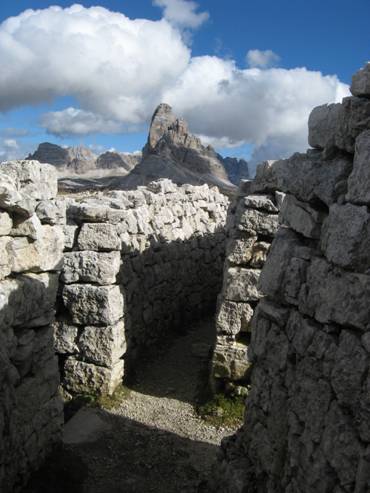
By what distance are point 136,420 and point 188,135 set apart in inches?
3031

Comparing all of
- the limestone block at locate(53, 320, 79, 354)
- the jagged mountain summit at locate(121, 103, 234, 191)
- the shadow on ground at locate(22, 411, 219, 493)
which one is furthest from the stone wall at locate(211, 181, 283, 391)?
the jagged mountain summit at locate(121, 103, 234, 191)

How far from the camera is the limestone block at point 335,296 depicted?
4422 millimetres

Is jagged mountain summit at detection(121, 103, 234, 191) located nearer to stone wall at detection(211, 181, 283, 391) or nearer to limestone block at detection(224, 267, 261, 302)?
stone wall at detection(211, 181, 283, 391)

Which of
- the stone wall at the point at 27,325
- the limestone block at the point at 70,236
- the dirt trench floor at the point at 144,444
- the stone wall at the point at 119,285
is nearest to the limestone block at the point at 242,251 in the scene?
the stone wall at the point at 119,285

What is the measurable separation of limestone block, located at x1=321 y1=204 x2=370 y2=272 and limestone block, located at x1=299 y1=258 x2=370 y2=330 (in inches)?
4.4

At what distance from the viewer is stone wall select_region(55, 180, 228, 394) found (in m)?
11.1

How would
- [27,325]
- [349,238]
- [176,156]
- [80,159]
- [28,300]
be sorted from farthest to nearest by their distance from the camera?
[80,159], [176,156], [27,325], [28,300], [349,238]

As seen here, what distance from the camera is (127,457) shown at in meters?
9.02

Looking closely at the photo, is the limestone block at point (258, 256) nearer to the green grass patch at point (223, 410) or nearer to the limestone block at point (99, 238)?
the green grass patch at point (223, 410)

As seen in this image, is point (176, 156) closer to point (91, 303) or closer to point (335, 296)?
point (91, 303)

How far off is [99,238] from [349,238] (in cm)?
723

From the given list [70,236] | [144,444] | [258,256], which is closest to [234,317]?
[258,256]

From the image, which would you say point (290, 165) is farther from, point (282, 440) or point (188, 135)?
point (188, 135)

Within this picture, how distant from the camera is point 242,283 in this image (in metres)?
10.9
